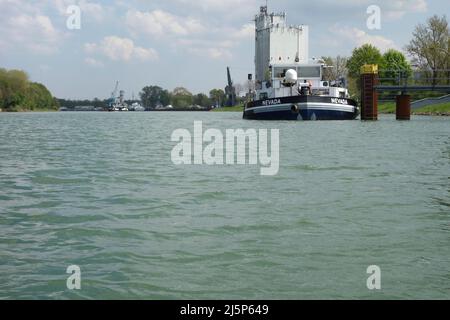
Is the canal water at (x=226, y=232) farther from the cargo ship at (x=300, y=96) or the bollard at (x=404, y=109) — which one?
the bollard at (x=404, y=109)

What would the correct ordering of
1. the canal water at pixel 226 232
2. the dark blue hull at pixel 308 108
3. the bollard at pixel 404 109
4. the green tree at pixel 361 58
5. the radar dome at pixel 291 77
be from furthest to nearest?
the green tree at pixel 361 58, the bollard at pixel 404 109, the radar dome at pixel 291 77, the dark blue hull at pixel 308 108, the canal water at pixel 226 232

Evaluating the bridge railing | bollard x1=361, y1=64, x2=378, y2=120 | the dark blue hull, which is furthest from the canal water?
the bridge railing

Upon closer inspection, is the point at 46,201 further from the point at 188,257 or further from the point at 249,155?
the point at 249,155

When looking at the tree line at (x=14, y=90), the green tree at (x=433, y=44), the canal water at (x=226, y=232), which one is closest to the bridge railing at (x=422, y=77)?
the green tree at (x=433, y=44)

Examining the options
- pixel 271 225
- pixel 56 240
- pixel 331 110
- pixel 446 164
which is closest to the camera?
pixel 56 240

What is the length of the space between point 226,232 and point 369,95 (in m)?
53.5

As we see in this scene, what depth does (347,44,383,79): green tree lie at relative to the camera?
116 metres

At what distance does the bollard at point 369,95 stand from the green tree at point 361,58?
180ft

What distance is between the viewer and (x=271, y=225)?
10.7 meters

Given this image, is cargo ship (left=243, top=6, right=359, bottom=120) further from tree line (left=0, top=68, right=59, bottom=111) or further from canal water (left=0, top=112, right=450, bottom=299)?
tree line (left=0, top=68, right=59, bottom=111)

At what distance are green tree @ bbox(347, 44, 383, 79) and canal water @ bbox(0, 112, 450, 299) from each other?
100907 millimetres

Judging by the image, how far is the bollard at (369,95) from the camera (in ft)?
200
